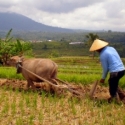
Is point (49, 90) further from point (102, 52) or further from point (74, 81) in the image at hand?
point (74, 81)

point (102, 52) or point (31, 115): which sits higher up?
point (102, 52)

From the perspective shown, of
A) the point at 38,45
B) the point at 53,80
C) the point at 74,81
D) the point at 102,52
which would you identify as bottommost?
the point at 38,45

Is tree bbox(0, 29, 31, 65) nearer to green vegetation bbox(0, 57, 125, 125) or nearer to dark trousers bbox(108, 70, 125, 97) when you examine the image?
green vegetation bbox(0, 57, 125, 125)

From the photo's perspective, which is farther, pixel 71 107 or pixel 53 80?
pixel 53 80

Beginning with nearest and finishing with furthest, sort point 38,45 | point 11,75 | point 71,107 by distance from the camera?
point 71,107
point 11,75
point 38,45

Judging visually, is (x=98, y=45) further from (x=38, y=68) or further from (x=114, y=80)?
(x=38, y=68)

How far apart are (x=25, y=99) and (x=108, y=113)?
238 cm

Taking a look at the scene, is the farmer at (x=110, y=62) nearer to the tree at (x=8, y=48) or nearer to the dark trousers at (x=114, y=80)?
the dark trousers at (x=114, y=80)

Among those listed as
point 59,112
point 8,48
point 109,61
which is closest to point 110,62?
point 109,61

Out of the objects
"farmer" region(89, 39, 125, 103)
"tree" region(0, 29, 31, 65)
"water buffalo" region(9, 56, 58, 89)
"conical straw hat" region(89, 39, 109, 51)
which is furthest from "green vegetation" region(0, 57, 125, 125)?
"tree" region(0, 29, 31, 65)

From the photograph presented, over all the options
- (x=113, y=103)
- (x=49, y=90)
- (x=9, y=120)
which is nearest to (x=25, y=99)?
(x=49, y=90)

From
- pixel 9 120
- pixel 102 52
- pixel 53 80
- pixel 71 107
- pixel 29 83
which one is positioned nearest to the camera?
pixel 9 120

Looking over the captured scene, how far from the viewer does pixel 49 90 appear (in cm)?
845

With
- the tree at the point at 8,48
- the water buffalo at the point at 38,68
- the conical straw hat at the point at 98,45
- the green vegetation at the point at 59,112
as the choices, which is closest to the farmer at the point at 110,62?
the conical straw hat at the point at 98,45
